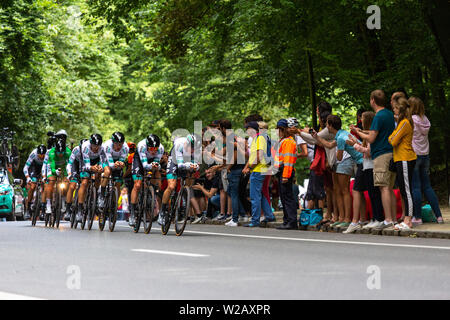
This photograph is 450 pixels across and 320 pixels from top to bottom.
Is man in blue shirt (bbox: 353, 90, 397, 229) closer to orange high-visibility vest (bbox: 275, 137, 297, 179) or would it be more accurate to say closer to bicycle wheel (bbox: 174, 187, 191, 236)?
orange high-visibility vest (bbox: 275, 137, 297, 179)

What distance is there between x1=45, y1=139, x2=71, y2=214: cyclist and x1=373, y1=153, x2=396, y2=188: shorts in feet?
28.1

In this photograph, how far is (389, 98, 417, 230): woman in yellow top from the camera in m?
15.2

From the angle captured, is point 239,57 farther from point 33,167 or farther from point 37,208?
point 37,208

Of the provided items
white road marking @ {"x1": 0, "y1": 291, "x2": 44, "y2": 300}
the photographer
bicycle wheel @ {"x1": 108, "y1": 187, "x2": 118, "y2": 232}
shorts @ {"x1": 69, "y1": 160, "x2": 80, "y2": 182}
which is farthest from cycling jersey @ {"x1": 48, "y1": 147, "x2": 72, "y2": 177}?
white road marking @ {"x1": 0, "y1": 291, "x2": 44, "y2": 300}

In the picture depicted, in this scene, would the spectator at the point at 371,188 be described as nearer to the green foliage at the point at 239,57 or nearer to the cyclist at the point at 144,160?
the cyclist at the point at 144,160

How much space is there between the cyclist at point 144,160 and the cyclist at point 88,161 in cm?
131

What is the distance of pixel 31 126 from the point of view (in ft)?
136

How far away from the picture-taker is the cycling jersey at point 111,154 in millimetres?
18825

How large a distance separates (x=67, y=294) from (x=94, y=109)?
41268mm

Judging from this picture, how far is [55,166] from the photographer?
21.8 metres

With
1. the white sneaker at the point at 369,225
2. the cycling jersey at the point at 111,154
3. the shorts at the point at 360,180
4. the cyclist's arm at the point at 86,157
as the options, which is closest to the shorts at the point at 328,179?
the shorts at the point at 360,180

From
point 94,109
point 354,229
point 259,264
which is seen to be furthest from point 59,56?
point 259,264
